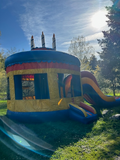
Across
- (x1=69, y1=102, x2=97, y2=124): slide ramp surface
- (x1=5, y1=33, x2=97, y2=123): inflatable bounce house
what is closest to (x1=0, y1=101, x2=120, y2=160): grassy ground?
(x1=69, y1=102, x2=97, y2=124): slide ramp surface

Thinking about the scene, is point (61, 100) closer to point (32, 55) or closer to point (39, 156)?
point (32, 55)

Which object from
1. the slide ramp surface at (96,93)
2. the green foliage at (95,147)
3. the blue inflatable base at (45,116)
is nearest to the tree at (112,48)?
the slide ramp surface at (96,93)

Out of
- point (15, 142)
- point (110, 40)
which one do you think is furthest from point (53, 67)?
point (110, 40)

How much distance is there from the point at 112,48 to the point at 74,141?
1492cm

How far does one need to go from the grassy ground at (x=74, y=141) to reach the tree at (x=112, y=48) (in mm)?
12509

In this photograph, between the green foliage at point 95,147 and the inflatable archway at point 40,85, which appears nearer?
the green foliage at point 95,147

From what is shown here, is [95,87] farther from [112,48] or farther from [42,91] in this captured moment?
[112,48]

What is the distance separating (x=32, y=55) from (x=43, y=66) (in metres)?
0.79

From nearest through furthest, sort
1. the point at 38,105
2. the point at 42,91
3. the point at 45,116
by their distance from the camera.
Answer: the point at 45,116 < the point at 38,105 < the point at 42,91

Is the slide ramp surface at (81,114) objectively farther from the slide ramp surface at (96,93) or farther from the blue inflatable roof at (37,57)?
the slide ramp surface at (96,93)

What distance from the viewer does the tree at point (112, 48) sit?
15583mm

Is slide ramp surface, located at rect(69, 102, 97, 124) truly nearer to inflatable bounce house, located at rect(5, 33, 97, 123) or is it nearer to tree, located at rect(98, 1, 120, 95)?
Result: inflatable bounce house, located at rect(5, 33, 97, 123)

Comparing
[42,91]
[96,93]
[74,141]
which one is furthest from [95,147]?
[96,93]

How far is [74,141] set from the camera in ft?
14.8
